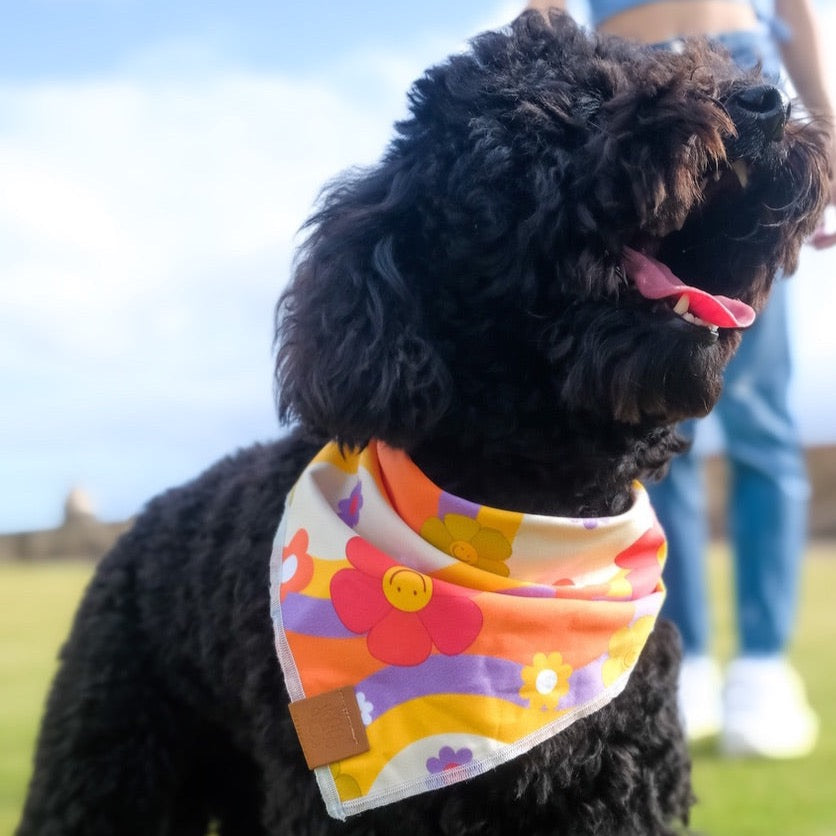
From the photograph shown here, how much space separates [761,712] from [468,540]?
4.85ft

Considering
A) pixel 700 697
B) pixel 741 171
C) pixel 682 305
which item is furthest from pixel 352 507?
pixel 700 697

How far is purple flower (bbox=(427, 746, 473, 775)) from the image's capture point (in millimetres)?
1581

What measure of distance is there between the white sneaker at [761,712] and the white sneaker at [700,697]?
A: 114 millimetres

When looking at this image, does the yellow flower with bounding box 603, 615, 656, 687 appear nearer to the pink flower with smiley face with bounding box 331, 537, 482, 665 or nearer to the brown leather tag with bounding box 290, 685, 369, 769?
the pink flower with smiley face with bounding box 331, 537, 482, 665

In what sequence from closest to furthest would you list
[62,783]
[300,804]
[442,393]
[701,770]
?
[442,393]
[300,804]
[62,783]
[701,770]

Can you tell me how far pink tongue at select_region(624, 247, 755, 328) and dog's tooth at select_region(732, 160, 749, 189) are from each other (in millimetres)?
169

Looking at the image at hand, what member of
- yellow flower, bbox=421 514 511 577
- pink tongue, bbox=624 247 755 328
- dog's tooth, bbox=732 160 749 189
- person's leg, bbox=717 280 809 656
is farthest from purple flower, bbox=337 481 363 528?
person's leg, bbox=717 280 809 656

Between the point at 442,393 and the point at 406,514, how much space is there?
0.27m

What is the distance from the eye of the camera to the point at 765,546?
286 centimetres

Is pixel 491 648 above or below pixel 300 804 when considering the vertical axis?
above

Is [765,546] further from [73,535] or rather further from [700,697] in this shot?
[73,535]

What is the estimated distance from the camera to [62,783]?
2.03 meters

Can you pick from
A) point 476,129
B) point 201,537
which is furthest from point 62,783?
point 476,129

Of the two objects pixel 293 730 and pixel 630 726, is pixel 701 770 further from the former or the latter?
pixel 293 730
